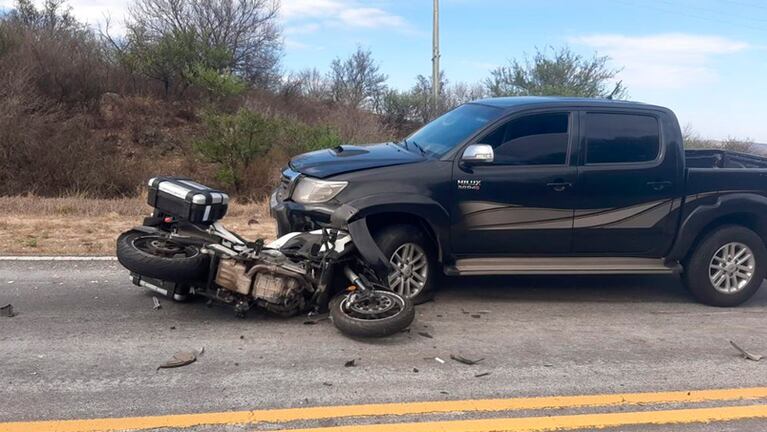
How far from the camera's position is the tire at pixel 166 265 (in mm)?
5402

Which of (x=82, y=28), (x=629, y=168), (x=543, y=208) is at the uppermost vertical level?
(x=82, y=28)

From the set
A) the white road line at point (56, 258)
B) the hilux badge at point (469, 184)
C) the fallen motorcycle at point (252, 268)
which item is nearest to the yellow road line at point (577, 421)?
the fallen motorcycle at point (252, 268)

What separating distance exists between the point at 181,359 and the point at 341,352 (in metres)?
1.16

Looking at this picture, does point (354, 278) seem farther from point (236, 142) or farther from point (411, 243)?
point (236, 142)

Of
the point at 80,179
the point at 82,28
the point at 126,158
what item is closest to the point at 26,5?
the point at 82,28

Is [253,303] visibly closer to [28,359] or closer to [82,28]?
[28,359]

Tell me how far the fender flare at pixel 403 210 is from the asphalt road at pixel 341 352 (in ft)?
2.39

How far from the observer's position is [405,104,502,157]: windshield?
6395 millimetres

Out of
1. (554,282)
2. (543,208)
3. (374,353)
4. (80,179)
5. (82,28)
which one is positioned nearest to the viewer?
(374,353)

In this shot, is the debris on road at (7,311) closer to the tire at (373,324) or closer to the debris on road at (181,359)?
the debris on road at (181,359)

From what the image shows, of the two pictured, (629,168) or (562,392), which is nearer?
(562,392)

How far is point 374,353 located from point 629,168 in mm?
3255

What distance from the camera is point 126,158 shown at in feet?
66.4

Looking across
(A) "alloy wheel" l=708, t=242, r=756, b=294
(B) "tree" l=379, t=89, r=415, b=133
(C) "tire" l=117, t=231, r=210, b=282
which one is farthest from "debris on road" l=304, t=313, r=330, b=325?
(B) "tree" l=379, t=89, r=415, b=133
